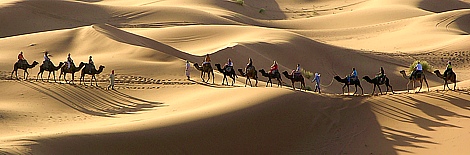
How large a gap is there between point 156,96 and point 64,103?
2916mm

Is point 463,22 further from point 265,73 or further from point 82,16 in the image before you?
point 265,73

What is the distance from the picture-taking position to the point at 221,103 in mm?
19859

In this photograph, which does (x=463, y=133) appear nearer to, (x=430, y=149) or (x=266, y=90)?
(x=430, y=149)

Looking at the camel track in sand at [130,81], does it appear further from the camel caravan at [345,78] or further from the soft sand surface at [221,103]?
the camel caravan at [345,78]

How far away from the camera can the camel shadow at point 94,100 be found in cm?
2088

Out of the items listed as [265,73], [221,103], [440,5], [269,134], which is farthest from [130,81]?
[440,5]

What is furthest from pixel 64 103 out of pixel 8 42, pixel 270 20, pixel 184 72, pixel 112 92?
pixel 270 20

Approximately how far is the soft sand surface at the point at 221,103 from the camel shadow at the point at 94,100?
0.10 feet

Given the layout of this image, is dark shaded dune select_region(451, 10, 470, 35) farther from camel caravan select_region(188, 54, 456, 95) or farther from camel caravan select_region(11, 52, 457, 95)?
camel caravan select_region(188, 54, 456, 95)

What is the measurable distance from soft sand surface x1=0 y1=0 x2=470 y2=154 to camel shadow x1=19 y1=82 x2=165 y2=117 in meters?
0.03

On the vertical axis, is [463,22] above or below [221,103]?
above

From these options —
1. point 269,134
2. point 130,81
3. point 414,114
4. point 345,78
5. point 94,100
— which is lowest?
point 269,134

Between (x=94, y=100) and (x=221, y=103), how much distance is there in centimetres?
423

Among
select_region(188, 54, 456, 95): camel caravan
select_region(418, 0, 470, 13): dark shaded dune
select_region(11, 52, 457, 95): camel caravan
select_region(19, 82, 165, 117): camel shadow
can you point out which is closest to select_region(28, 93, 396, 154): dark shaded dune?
select_region(188, 54, 456, 95): camel caravan
